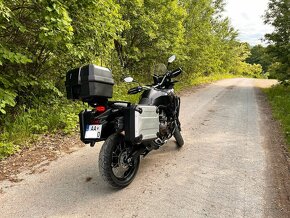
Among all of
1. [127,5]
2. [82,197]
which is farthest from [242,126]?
[127,5]

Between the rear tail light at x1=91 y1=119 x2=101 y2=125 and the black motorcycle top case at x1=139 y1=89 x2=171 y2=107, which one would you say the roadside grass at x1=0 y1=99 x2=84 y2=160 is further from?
the black motorcycle top case at x1=139 y1=89 x2=171 y2=107

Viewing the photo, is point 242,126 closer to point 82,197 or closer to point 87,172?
point 87,172

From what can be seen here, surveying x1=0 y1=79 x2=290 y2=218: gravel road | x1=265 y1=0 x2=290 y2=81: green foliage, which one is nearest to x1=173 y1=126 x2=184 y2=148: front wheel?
x1=0 y1=79 x2=290 y2=218: gravel road

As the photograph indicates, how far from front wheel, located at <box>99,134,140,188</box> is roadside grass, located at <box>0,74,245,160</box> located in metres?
2.21

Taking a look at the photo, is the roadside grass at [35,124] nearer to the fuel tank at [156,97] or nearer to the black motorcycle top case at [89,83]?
the black motorcycle top case at [89,83]

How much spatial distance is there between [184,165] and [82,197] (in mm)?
1729

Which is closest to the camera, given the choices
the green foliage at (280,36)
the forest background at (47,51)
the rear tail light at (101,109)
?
the rear tail light at (101,109)

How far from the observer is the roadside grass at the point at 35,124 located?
539 centimetres

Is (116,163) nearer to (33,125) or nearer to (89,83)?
(89,83)

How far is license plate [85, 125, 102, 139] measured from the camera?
364 cm

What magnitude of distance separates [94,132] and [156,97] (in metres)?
1.30

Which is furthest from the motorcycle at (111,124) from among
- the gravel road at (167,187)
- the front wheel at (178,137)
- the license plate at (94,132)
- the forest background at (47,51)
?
the forest background at (47,51)

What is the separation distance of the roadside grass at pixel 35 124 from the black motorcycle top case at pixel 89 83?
2.13m

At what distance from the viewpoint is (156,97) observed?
4578 millimetres
